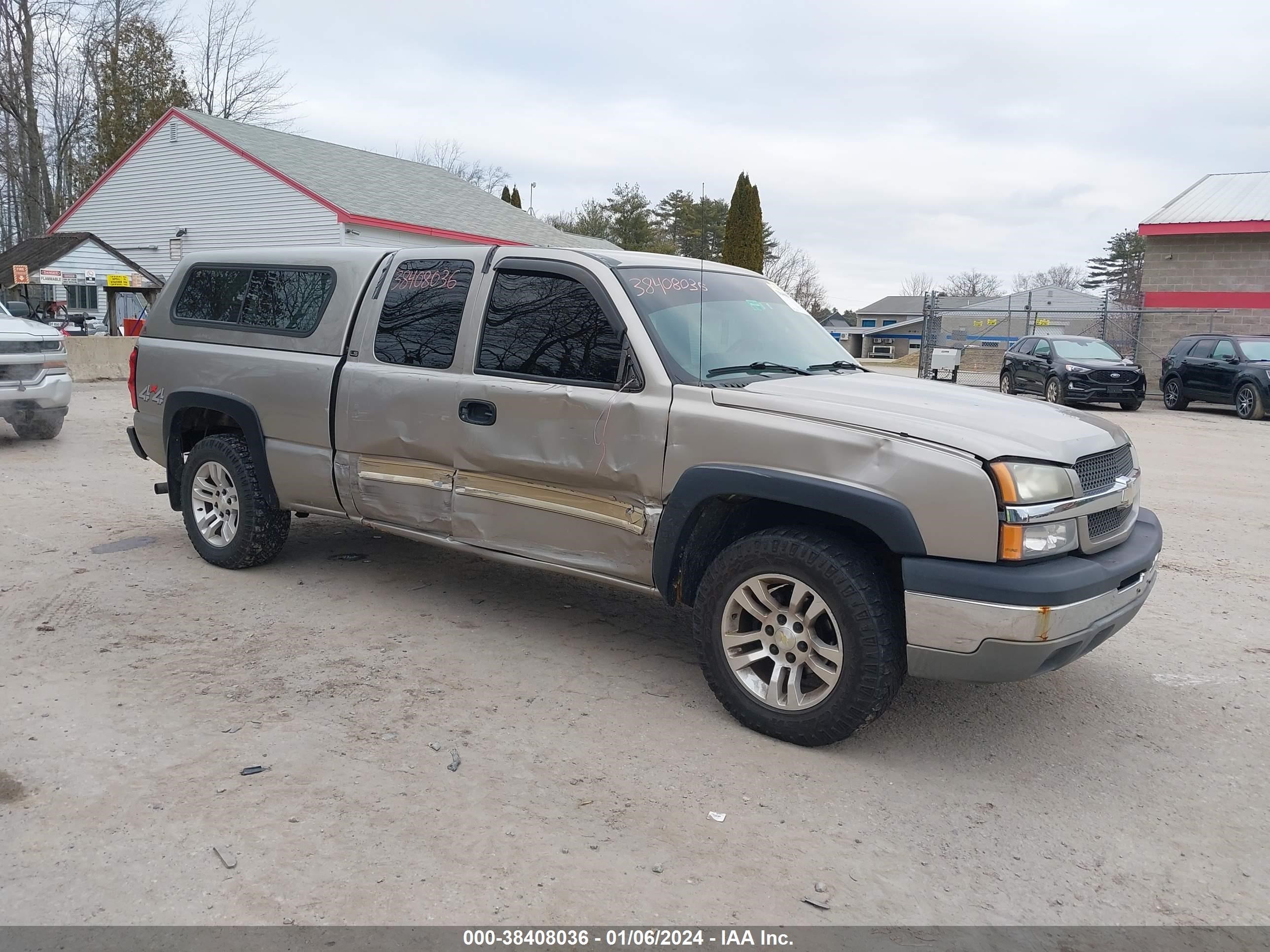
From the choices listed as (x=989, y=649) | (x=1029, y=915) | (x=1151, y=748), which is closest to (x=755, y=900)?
(x=1029, y=915)

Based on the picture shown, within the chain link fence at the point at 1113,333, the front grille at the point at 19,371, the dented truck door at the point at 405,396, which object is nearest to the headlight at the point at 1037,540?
the dented truck door at the point at 405,396

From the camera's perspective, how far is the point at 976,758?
3.89 m

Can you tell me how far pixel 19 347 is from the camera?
34.7 feet

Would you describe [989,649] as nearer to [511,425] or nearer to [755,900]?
[755,900]

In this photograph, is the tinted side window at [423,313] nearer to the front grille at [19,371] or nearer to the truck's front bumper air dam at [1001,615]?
the truck's front bumper air dam at [1001,615]

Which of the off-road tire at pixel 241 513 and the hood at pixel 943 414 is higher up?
the hood at pixel 943 414

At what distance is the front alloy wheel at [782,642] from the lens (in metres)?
3.78

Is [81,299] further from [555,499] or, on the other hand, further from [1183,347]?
[555,499]

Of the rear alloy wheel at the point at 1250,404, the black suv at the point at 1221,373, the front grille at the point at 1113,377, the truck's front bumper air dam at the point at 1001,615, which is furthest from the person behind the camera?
the front grille at the point at 1113,377

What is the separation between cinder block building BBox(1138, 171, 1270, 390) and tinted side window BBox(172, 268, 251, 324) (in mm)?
24375

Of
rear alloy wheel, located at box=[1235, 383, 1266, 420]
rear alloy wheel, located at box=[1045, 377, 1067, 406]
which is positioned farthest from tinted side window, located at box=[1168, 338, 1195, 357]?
rear alloy wheel, located at box=[1045, 377, 1067, 406]

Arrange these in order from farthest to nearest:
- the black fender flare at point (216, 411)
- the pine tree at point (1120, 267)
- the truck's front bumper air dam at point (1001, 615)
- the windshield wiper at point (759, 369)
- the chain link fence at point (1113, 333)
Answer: the pine tree at point (1120, 267) < the chain link fence at point (1113, 333) < the black fender flare at point (216, 411) < the windshield wiper at point (759, 369) < the truck's front bumper air dam at point (1001, 615)

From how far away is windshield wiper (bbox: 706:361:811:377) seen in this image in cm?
438

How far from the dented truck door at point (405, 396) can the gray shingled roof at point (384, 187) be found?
2051cm
